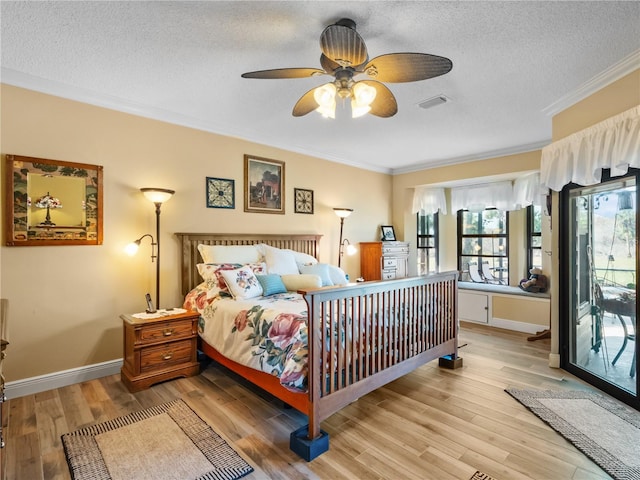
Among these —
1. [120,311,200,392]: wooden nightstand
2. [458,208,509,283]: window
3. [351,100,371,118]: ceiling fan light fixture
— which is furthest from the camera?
[458,208,509,283]: window

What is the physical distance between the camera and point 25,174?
267 cm

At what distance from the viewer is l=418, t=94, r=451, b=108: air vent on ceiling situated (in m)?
2.99

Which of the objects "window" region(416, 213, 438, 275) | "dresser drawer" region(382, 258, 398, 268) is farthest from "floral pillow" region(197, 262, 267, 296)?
"window" region(416, 213, 438, 275)

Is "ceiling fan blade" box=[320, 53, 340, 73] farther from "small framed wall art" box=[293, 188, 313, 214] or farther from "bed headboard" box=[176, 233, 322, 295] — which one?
"small framed wall art" box=[293, 188, 313, 214]

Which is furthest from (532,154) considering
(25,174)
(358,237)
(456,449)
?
(25,174)

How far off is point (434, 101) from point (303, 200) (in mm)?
2197

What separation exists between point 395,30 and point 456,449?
8.39 ft

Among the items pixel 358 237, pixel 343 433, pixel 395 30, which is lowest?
pixel 343 433

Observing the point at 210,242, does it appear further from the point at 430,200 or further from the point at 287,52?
the point at 430,200

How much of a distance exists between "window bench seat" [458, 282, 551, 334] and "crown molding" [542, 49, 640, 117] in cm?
246

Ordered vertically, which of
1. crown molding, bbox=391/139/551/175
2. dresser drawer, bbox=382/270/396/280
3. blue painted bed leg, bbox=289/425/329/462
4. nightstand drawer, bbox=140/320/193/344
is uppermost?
crown molding, bbox=391/139/551/175

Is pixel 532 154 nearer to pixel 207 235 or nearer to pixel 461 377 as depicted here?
pixel 461 377

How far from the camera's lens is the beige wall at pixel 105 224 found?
8.82ft

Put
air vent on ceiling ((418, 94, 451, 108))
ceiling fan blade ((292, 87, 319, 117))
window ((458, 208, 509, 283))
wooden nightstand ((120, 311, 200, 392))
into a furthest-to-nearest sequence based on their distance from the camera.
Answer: window ((458, 208, 509, 283)), air vent on ceiling ((418, 94, 451, 108)), wooden nightstand ((120, 311, 200, 392)), ceiling fan blade ((292, 87, 319, 117))
